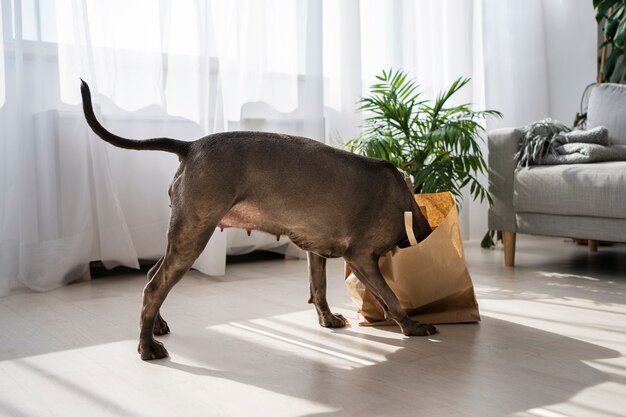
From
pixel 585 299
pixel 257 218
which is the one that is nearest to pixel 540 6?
pixel 585 299

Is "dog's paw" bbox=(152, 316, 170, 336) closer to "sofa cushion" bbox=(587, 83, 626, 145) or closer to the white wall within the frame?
"sofa cushion" bbox=(587, 83, 626, 145)

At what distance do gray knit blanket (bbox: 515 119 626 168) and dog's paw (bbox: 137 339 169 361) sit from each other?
223 cm

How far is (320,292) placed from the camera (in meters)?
2.33

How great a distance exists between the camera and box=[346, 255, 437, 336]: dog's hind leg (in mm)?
2109

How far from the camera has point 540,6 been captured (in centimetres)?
517

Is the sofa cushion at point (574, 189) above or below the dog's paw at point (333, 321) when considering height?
above

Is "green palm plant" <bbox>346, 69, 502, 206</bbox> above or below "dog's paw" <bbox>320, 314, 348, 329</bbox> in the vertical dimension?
above

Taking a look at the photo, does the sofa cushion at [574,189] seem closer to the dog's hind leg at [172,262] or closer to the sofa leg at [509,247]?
the sofa leg at [509,247]

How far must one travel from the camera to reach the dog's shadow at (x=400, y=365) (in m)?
1.58

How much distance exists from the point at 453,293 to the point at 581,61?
142 inches

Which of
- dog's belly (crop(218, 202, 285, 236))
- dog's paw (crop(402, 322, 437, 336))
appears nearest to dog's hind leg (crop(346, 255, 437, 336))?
dog's paw (crop(402, 322, 437, 336))

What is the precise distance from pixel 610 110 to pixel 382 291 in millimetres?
2436

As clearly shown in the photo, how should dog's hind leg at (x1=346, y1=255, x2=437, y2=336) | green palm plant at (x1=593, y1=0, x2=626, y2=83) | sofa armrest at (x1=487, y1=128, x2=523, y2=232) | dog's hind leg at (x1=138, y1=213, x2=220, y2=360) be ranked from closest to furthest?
dog's hind leg at (x1=138, y1=213, x2=220, y2=360)
dog's hind leg at (x1=346, y1=255, x2=437, y2=336)
sofa armrest at (x1=487, y1=128, x2=523, y2=232)
green palm plant at (x1=593, y1=0, x2=626, y2=83)

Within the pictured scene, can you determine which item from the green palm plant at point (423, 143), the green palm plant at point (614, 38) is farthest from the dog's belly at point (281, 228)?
the green palm plant at point (614, 38)
